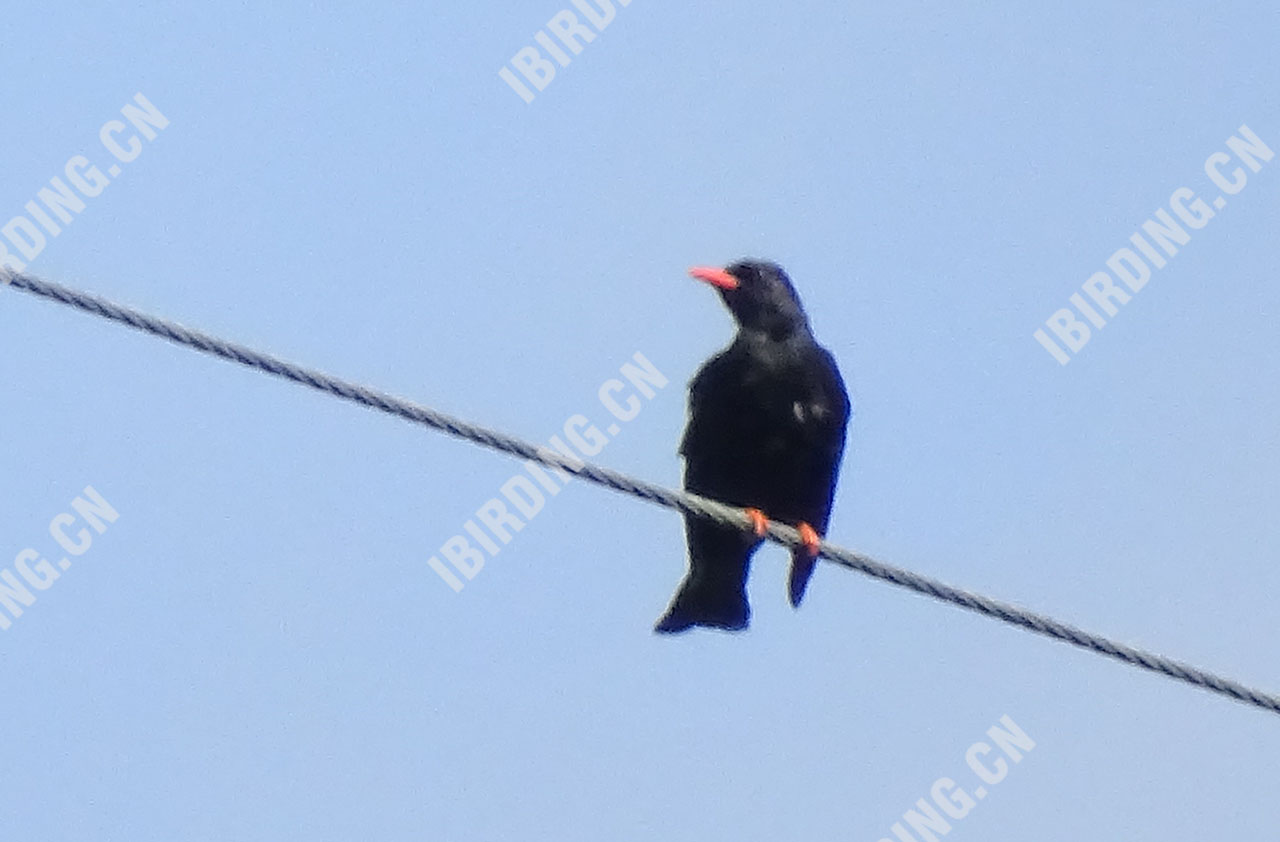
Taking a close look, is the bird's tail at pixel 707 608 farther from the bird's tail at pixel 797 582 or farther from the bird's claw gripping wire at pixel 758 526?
the bird's claw gripping wire at pixel 758 526

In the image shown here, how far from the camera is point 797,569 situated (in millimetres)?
6566

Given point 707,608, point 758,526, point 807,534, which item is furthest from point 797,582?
point 758,526

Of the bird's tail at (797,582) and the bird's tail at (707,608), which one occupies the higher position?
the bird's tail at (707,608)

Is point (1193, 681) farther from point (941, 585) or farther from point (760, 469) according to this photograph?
point (760, 469)

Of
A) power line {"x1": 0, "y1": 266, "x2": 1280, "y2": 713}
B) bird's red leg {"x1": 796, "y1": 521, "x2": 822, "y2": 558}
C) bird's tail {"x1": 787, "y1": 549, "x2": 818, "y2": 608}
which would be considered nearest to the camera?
power line {"x1": 0, "y1": 266, "x2": 1280, "y2": 713}

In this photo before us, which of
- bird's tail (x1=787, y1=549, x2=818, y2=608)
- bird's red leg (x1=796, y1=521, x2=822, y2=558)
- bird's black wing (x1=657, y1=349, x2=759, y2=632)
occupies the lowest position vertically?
bird's tail (x1=787, y1=549, x2=818, y2=608)

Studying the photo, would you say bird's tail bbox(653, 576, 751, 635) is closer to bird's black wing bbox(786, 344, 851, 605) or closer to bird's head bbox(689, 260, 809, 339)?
bird's black wing bbox(786, 344, 851, 605)

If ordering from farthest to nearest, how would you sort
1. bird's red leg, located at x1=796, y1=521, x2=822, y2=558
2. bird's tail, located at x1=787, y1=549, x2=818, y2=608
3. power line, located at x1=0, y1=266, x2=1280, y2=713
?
bird's tail, located at x1=787, y1=549, x2=818, y2=608 < bird's red leg, located at x1=796, y1=521, x2=822, y2=558 < power line, located at x1=0, y1=266, x2=1280, y2=713

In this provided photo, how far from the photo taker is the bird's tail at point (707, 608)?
657 centimetres

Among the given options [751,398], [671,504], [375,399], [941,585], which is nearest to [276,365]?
[375,399]

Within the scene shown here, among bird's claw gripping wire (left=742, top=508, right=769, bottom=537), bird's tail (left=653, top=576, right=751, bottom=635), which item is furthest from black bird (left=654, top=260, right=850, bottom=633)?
bird's claw gripping wire (left=742, top=508, right=769, bottom=537)

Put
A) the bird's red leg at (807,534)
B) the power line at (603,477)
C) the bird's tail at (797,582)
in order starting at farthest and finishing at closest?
the bird's tail at (797,582) → the bird's red leg at (807,534) → the power line at (603,477)

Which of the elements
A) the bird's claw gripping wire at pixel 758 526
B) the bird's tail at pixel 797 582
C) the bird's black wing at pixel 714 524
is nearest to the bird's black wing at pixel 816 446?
the bird's tail at pixel 797 582

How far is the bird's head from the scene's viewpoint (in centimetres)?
681
